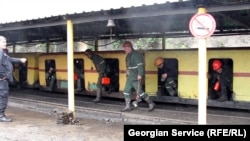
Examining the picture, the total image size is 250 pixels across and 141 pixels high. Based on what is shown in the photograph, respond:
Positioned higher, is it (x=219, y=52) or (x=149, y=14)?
(x=149, y=14)

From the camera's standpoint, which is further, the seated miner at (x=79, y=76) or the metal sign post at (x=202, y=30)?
the seated miner at (x=79, y=76)

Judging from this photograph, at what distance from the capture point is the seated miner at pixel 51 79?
49.0ft

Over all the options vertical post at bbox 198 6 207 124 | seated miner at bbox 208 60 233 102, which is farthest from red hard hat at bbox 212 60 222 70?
vertical post at bbox 198 6 207 124

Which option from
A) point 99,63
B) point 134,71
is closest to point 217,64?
point 134,71

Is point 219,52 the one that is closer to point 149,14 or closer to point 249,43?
point 149,14

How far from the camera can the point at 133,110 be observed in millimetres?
10445

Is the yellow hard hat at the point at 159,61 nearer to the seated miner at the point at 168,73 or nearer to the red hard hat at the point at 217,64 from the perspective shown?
the seated miner at the point at 168,73

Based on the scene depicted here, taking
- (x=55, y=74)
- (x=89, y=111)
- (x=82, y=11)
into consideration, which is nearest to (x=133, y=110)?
(x=89, y=111)

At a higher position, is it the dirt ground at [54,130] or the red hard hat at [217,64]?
the red hard hat at [217,64]

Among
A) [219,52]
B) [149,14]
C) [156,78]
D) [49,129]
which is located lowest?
[49,129]

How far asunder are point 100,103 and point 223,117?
14.2 feet

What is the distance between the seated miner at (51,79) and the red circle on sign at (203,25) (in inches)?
361

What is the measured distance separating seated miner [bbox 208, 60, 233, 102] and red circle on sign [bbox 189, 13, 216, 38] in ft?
11.4

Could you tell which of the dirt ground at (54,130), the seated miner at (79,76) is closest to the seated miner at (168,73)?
the dirt ground at (54,130)
